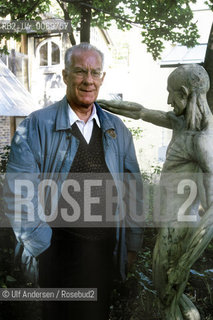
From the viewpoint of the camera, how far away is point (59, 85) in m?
2.70

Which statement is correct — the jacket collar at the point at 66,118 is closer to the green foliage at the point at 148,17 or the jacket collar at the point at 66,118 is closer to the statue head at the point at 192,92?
the statue head at the point at 192,92

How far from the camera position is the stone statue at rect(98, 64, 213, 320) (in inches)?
78.3

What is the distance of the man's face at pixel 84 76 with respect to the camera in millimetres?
2021

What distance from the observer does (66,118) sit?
7.00 feet

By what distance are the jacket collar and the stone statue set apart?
0.97 ft

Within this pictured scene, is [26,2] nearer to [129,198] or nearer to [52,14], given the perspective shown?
[52,14]

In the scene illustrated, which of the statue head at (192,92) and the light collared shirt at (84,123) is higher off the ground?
the statue head at (192,92)

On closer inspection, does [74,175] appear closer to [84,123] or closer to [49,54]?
[84,123]

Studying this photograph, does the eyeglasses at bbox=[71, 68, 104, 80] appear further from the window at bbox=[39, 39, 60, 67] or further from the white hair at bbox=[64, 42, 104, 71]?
the window at bbox=[39, 39, 60, 67]

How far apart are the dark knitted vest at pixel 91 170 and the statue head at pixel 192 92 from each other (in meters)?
0.52

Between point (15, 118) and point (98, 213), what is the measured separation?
3.31 ft

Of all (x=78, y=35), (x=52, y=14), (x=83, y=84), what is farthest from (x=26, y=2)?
(x=83, y=84)

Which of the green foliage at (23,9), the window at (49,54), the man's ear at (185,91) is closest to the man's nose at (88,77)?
the man's ear at (185,91)

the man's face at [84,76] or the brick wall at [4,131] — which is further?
the brick wall at [4,131]
